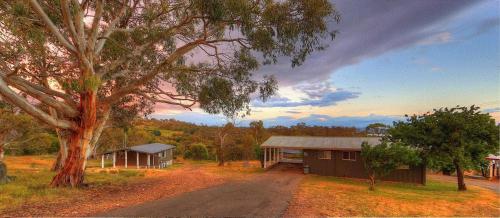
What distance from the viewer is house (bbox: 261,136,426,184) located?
23.4 meters

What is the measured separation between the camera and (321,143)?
1091 inches

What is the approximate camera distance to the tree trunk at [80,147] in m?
14.5

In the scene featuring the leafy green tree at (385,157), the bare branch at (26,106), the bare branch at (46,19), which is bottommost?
the leafy green tree at (385,157)

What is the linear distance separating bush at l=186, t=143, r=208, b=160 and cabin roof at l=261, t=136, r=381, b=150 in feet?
78.2

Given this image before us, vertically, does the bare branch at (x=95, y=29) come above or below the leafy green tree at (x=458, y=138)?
above

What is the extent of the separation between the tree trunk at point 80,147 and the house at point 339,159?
16.9 m

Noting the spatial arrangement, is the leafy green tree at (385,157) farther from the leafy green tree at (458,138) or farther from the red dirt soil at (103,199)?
the red dirt soil at (103,199)

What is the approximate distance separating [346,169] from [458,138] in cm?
836

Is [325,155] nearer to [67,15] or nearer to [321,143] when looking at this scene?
[321,143]

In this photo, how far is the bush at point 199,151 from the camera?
52438mm

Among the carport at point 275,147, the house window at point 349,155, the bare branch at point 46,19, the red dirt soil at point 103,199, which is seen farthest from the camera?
the carport at point 275,147

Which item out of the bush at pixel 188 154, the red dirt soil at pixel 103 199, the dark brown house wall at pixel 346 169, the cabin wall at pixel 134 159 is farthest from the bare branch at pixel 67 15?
the bush at pixel 188 154

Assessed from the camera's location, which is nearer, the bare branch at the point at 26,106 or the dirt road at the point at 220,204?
the dirt road at the point at 220,204

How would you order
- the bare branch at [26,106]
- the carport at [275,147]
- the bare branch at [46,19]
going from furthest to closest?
the carport at [275,147]
the bare branch at [26,106]
the bare branch at [46,19]
